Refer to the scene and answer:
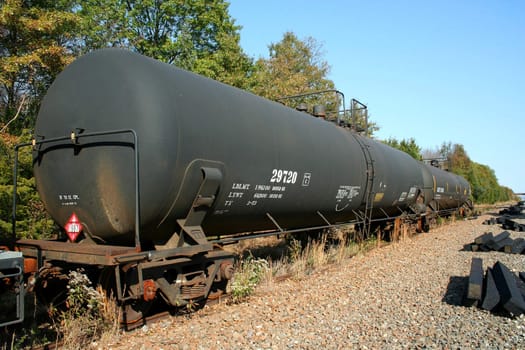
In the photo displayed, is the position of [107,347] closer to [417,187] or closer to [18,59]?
[18,59]

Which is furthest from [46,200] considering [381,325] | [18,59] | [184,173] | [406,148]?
[406,148]

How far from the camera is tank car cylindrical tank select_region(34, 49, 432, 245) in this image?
5.00 meters

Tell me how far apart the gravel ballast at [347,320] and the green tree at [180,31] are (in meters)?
14.6

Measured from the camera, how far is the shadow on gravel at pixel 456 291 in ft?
21.6

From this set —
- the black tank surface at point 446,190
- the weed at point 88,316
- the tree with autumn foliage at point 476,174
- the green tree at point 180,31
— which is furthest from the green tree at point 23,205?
the tree with autumn foliage at point 476,174

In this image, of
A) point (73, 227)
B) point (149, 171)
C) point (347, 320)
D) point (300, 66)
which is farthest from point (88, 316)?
point (300, 66)

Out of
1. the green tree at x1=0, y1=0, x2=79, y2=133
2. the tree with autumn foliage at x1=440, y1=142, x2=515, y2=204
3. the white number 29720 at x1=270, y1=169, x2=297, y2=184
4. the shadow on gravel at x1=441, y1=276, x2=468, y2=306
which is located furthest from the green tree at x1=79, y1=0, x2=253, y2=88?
the tree with autumn foliage at x1=440, y1=142, x2=515, y2=204

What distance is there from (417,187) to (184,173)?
39.9ft

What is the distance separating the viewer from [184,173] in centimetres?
531

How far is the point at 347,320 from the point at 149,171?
323 cm

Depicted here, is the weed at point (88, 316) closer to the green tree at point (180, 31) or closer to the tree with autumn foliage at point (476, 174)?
the green tree at point (180, 31)

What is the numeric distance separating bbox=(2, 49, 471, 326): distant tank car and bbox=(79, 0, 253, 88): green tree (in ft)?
46.6

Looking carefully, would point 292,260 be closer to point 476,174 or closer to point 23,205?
point 23,205

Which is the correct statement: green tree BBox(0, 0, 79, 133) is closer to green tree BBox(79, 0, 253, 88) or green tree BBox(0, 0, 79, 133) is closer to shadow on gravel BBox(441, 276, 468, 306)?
green tree BBox(79, 0, 253, 88)
